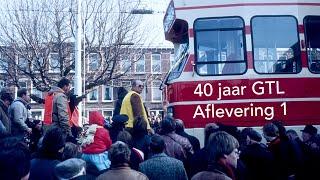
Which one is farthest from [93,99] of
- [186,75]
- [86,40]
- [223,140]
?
[223,140]

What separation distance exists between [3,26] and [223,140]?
24683 millimetres

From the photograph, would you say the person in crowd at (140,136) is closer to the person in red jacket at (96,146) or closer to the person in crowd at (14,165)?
the person in red jacket at (96,146)

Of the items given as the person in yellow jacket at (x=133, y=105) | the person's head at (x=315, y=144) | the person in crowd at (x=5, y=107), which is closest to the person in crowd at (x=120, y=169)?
the person's head at (x=315, y=144)

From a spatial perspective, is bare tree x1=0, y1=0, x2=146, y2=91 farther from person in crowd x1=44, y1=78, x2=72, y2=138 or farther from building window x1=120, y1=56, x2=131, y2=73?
person in crowd x1=44, y1=78, x2=72, y2=138

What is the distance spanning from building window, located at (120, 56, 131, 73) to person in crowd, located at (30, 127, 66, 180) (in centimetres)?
2450

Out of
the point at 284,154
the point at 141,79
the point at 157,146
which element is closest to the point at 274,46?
the point at 284,154

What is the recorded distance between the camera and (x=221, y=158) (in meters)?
4.92

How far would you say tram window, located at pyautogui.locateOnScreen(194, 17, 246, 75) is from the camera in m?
10.2

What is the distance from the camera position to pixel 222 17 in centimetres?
1030

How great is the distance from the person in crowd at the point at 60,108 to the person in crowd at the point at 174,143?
2.15 metres

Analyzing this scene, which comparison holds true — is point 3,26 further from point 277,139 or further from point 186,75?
point 277,139

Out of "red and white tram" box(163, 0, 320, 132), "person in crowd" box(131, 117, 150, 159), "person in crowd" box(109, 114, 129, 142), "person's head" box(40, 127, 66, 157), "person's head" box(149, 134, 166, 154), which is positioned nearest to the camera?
"person's head" box(40, 127, 66, 157)

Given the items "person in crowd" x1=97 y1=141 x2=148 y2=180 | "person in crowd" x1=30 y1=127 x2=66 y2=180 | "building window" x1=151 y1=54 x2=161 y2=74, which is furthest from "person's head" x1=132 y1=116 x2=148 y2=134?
"building window" x1=151 y1=54 x2=161 y2=74

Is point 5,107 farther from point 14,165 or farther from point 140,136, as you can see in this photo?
point 14,165
